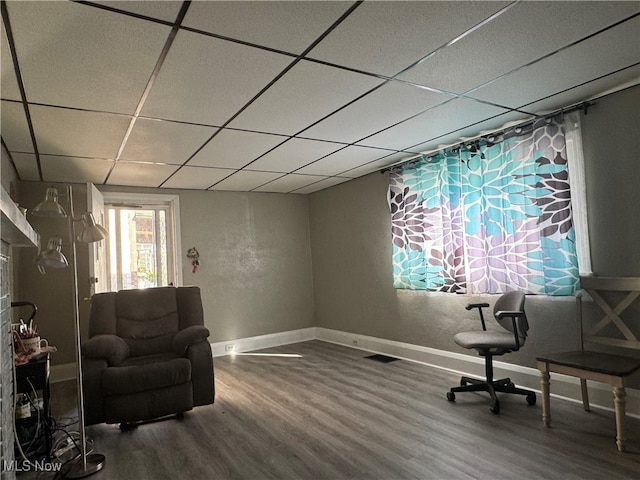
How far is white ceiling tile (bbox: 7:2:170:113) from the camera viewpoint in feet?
5.47

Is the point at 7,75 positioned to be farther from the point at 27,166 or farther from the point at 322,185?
the point at 322,185

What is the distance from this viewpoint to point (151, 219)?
5.43 metres

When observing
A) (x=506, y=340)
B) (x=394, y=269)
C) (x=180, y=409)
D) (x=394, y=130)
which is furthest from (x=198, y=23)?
(x=394, y=269)

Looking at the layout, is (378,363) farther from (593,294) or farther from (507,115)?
(507,115)

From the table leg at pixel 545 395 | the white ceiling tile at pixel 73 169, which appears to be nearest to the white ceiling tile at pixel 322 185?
the white ceiling tile at pixel 73 169

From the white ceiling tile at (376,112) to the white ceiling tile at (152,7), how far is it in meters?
1.33

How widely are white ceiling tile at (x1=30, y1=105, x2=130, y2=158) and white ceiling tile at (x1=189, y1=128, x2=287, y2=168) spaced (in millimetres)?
728

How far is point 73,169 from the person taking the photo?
4.09 metres

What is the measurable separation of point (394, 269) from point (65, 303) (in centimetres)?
377

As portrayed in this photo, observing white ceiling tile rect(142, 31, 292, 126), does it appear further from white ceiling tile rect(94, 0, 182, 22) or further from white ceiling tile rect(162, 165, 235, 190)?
white ceiling tile rect(162, 165, 235, 190)

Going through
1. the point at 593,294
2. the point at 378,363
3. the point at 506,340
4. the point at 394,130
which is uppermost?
the point at 394,130

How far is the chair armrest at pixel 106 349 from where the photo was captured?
118 inches

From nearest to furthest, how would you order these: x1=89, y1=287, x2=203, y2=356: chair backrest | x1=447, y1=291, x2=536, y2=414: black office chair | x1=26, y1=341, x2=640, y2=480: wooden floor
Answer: x1=26, y1=341, x2=640, y2=480: wooden floor
x1=447, y1=291, x2=536, y2=414: black office chair
x1=89, y1=287, x2=203, y2=356: chair backrest

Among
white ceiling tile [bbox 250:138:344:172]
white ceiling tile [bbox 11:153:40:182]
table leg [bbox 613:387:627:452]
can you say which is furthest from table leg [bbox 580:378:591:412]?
white ceiling tile [bbox 11:153:40:182]
